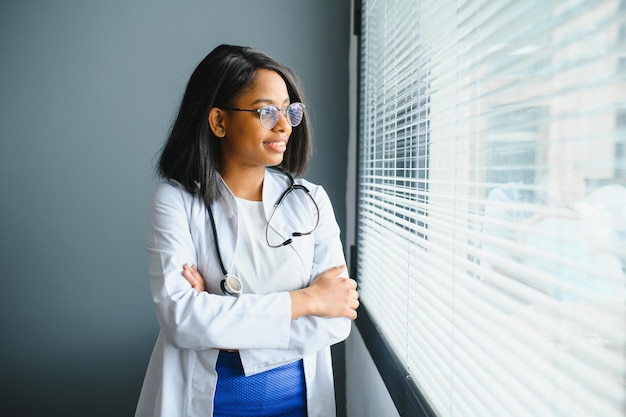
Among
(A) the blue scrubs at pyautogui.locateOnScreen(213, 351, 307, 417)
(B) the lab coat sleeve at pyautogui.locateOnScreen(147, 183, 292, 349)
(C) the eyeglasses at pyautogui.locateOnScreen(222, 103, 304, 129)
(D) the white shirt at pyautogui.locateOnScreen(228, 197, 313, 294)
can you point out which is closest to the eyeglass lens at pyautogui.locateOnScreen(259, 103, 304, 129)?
(C) the eyeglasses at pyautogui.locateOnScreen(222, 103, 304, 129)

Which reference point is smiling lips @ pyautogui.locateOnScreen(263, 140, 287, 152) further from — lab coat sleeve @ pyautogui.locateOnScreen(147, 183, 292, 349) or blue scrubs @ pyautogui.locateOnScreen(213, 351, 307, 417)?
blue scrubs @ pyautogui.locateOnScreen(213, 351, 307, 417)

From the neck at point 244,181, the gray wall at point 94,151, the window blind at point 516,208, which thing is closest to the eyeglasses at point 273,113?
the neck at point 244,181

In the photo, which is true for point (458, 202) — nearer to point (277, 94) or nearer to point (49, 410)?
point (277, 94)

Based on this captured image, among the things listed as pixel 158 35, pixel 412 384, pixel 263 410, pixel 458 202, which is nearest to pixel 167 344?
pixel 263 410

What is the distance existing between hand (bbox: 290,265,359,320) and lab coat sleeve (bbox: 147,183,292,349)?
1.6 inches

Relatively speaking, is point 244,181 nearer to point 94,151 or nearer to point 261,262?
point 261,262

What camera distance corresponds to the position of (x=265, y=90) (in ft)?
4.81

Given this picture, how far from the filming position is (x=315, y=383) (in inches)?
60.6

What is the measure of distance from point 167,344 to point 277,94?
0.76 m

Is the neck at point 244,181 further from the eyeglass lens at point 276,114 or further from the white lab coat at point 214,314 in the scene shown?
the eyeglass lens at point 276,114

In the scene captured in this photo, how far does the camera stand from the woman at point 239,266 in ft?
4.43

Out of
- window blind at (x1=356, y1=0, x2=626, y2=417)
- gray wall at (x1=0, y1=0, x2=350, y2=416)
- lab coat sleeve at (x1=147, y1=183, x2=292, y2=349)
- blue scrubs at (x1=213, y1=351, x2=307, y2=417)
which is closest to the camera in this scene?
window blind at (x1=356, y1=0, x2=626, y2=417)

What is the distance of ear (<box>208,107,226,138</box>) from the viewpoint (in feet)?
4.91

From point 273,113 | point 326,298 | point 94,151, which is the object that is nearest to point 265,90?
point 273,113
